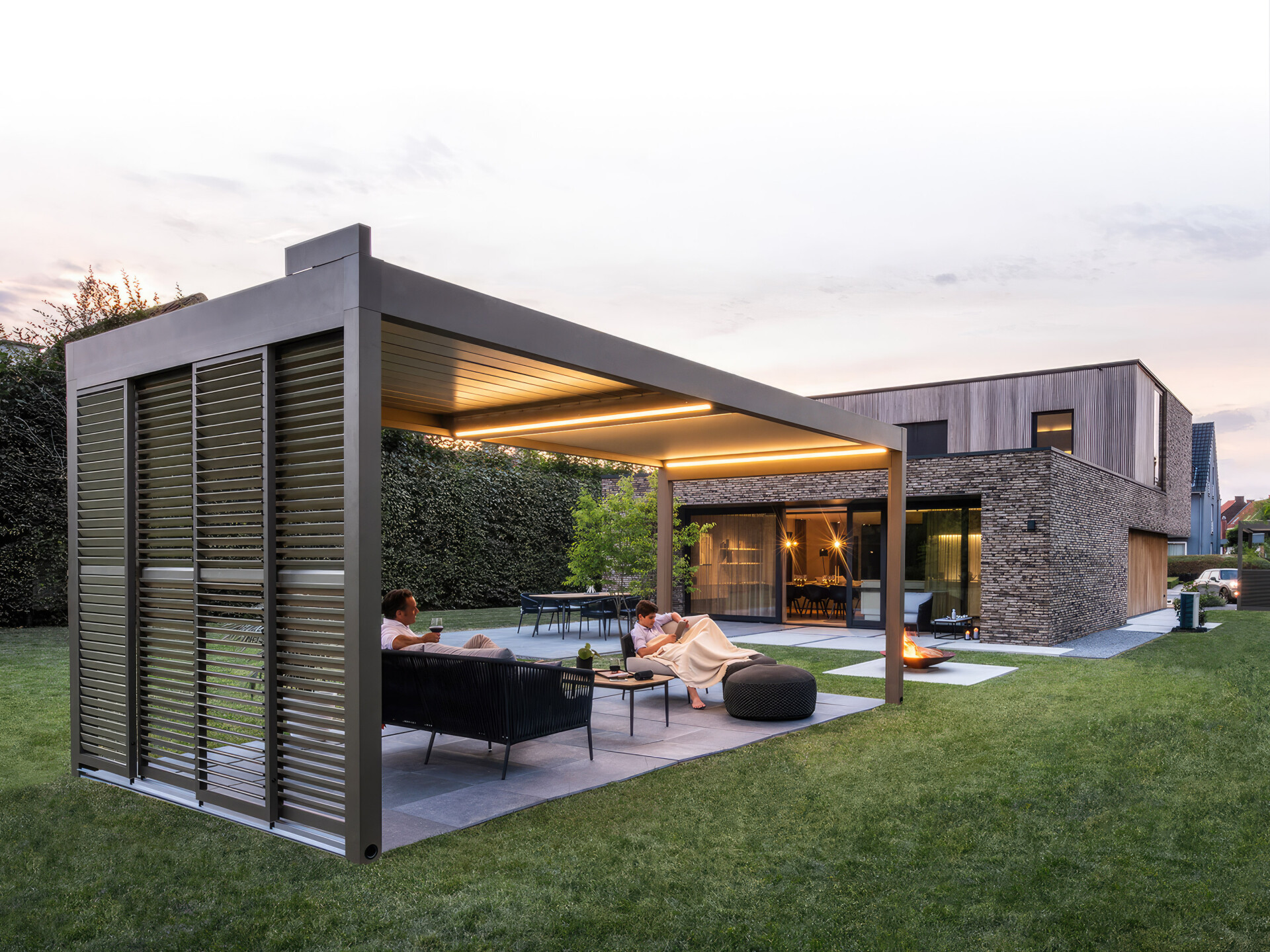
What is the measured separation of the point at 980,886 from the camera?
3.92 metres

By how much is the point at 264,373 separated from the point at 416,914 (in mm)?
2669

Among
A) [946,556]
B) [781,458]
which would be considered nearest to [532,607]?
[781,458]

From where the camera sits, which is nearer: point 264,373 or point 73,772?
point 264,373

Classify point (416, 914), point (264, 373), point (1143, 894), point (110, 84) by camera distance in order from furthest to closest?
point (110, 84) < point (264, 373) < point (1143, 894) < point (416, 914)

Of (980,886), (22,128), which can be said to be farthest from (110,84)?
(980,886)

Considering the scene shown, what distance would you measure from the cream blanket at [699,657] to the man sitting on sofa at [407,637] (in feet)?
6.97

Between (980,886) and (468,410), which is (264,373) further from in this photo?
(980,886)

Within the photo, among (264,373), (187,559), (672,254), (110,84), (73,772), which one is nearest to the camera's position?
(264,373)

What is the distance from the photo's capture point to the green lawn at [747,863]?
3395 millimetres

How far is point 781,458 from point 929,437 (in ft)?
44.8

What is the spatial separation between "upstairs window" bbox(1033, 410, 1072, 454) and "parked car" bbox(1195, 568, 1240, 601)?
822cm

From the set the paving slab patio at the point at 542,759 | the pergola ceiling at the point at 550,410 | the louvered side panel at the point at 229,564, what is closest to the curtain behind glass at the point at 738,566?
the pergola ceiling at the point at 550,410

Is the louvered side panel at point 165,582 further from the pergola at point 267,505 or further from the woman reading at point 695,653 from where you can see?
the woman reading at point 695,653

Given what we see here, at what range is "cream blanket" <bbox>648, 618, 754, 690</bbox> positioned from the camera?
8.16m
